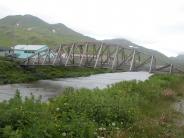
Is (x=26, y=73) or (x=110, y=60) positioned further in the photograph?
(x=110, y=60)

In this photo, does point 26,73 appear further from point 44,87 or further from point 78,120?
point 78,120

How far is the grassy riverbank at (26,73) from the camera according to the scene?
299ft

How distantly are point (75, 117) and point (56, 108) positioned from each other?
2.38 m

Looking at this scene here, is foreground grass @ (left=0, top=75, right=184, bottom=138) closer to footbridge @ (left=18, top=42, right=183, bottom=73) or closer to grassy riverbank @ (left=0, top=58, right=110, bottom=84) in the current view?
footbridge @ (left=18, top=42, right=183, bottom=73)

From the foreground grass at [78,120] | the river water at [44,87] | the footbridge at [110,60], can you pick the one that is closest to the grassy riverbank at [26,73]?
the footbridge at [110,60]

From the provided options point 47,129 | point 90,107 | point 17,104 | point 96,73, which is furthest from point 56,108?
point 96,73

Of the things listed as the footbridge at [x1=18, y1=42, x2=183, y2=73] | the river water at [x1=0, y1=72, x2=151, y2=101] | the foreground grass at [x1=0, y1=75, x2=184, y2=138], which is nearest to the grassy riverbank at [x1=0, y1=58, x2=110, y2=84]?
the footbridge at [x1=18, y1=42, x2=183, y2=73]

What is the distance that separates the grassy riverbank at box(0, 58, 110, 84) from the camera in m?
91.1

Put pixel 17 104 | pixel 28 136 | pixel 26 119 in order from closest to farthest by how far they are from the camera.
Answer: pixel 28 136, pixel 26 119, pixel 17 104

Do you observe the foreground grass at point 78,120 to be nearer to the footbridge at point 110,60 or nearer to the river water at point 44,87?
the river water at point 44,87

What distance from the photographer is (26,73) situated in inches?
4067

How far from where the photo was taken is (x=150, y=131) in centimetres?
1697

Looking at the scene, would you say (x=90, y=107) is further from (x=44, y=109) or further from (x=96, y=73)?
(x=96, y=73)

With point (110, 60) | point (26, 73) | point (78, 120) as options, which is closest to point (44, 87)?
point (26, 73)
